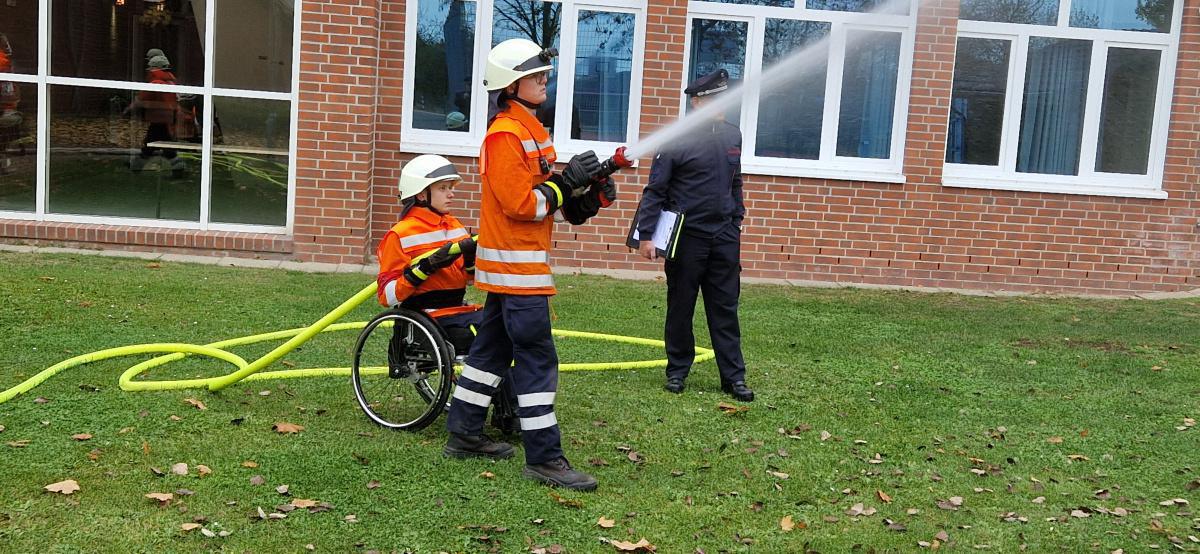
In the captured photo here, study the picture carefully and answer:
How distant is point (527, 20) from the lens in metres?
12.2

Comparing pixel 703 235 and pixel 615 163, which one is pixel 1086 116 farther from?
pixel 615 163

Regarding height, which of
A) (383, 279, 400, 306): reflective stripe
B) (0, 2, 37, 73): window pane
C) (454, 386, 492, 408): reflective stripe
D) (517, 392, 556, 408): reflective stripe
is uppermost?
(0, 2, 37, 73): window pane

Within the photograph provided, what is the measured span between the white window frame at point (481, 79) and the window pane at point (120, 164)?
2.21m

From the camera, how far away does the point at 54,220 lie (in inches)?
467

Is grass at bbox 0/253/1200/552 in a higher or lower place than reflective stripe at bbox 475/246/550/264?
lower

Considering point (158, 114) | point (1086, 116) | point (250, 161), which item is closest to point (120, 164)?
point (158, 114)

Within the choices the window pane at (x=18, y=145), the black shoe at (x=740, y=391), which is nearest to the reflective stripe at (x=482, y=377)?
the black shoe at (x=740, y=391)

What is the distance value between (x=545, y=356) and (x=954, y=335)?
17.1ft

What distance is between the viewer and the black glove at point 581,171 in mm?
5367

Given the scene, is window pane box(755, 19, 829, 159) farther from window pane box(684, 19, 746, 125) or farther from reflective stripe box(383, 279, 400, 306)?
reflective stripe box(383, 279, 400, 306)

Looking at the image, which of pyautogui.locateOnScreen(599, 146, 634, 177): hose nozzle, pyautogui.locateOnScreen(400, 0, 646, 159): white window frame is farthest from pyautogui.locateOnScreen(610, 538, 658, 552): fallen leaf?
pyautogui.locateOnScreen(400, 0, 646, 159): white window frame

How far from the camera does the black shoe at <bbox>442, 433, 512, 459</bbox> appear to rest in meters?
5.86

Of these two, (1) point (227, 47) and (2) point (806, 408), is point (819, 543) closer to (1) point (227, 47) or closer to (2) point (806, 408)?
(2) point (806, 408)

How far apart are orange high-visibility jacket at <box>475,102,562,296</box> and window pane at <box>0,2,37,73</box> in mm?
8114
